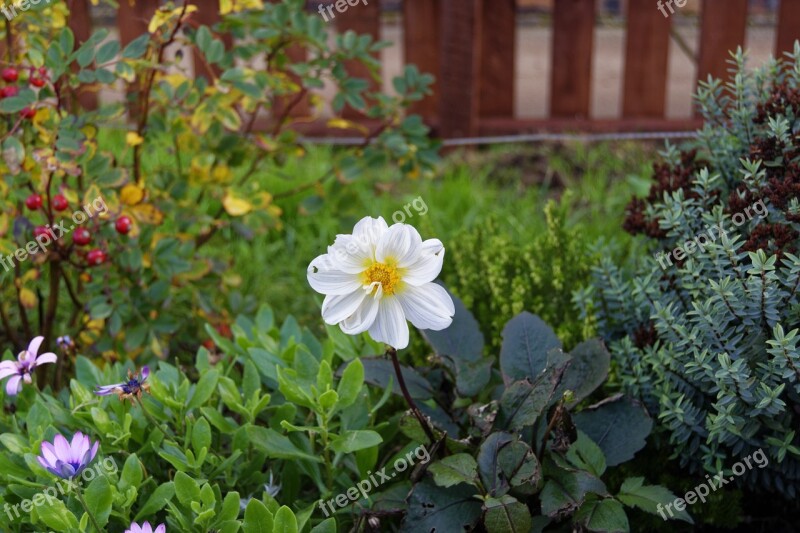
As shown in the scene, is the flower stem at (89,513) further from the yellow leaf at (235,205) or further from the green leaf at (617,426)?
A: the yellow leaf at (235,205)

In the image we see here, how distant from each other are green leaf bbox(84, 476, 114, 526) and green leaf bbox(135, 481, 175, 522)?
9 centimetres

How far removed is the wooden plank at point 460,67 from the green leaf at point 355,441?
3091 mm

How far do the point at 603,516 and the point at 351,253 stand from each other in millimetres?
649

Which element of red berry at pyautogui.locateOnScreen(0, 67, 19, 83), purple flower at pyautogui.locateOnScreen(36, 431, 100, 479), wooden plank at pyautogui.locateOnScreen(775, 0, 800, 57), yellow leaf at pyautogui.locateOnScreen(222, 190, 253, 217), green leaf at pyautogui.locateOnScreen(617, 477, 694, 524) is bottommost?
green leaf at pyautogui.locateOnScreen(617, 477, 694, 524)

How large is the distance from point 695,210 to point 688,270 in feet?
0.67

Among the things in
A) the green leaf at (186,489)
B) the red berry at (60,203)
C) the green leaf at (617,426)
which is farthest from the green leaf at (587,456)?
the red berry at (60,203)

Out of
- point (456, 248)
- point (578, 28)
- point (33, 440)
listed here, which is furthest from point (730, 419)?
point (578, 28)

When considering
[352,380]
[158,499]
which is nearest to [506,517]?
[352,380]

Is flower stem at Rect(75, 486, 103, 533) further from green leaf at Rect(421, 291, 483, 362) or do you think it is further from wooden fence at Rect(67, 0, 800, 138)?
wooden fence at Rect(67, 0, 800, 138)

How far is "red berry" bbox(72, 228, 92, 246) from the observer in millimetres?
2131

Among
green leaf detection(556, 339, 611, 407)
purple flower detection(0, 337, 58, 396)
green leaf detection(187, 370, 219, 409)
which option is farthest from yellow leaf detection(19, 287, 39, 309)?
green leaf detection(556, 339, 611, 407)

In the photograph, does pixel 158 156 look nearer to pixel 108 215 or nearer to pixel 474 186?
pixel 474 186

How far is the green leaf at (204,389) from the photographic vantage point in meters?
1.75

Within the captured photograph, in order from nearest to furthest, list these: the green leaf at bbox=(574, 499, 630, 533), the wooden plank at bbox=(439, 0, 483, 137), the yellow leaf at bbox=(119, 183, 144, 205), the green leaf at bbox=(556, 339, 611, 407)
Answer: the green leaf at bbox=(574, 499, 630, 533) < the green leaf at bbox=(556, 339, 611, 407) < the yellow leaf at bbox=(119, 183, 144, 205) < the wooden plank at bbox=(439, 0, 483, 137)
